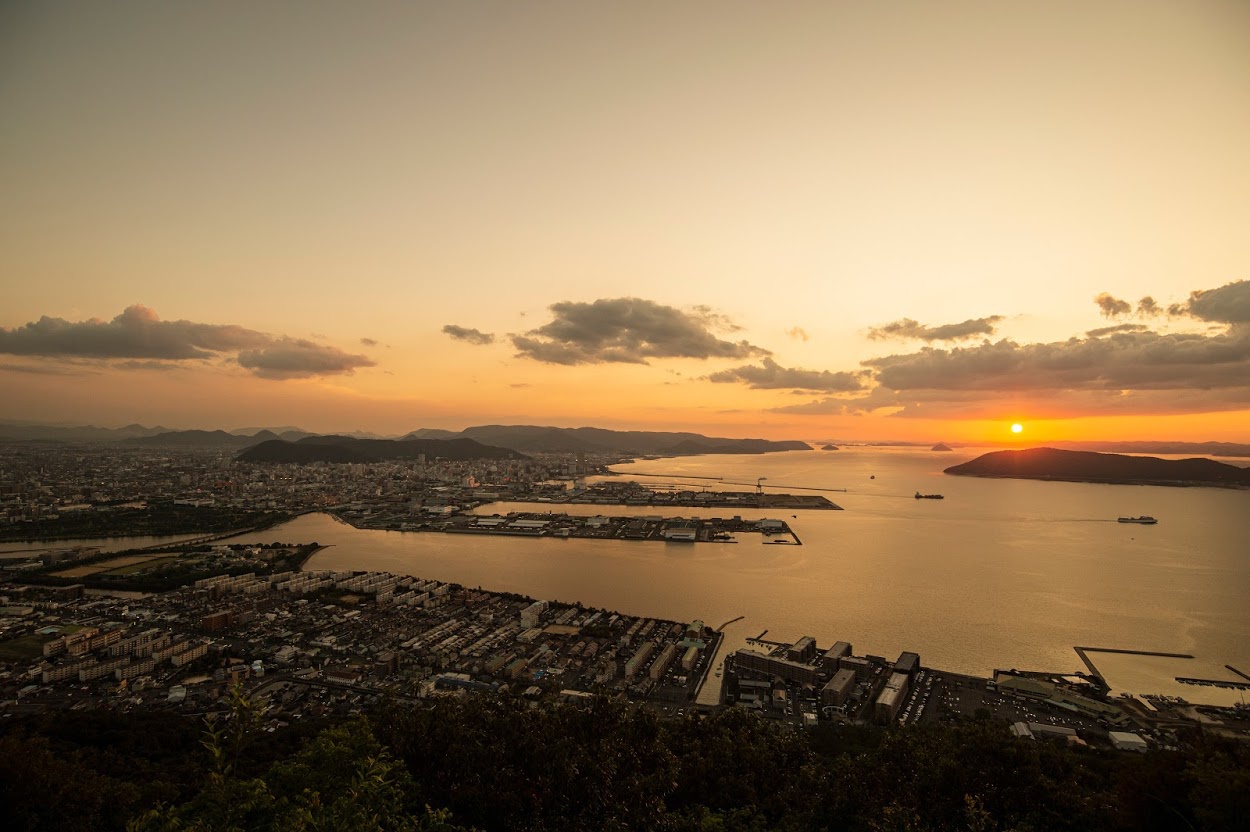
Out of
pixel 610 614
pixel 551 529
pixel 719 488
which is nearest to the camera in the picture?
pixel 610 614

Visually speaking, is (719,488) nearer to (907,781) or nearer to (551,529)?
(551,529)

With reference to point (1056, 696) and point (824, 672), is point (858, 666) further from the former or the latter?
point (1056, 696)

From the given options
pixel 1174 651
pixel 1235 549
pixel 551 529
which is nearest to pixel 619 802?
pixel 1174 651

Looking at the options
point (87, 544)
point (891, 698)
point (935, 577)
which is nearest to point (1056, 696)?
point (891, 698)

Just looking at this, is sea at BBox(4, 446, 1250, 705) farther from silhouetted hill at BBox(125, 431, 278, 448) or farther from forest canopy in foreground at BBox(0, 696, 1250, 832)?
silhouetted hill at BBox(125, 431, 278, 448)

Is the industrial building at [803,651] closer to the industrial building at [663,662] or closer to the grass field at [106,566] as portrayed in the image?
the industrial building at [663,662]

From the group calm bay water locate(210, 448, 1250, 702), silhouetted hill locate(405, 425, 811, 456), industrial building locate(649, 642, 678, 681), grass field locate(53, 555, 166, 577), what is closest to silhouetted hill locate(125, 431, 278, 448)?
silhouetted hill locate(405, 425, 811, 456)
